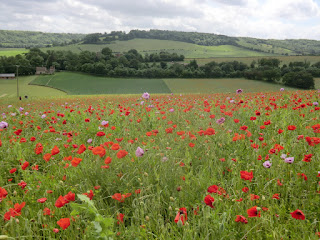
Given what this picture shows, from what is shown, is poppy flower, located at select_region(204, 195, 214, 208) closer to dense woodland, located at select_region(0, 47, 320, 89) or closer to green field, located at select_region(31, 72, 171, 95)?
green field, located at select_region(31, 72, 171, 95)

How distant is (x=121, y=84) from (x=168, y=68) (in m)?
17.2

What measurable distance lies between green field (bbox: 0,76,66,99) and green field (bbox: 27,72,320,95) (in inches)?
86.3

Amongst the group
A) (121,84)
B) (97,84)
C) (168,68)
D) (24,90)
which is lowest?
(24,90)

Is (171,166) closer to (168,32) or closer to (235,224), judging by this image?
(235,224)

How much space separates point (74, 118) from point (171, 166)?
438 centimetres

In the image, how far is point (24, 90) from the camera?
146 feet

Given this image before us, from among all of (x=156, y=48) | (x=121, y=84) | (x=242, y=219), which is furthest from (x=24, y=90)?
(x=156, y=48)

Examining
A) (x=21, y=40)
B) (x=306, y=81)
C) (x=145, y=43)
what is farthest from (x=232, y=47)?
(x=21, y=40)

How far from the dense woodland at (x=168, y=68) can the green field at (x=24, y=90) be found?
742 centimetres

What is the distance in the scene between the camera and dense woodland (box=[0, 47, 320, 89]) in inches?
1763

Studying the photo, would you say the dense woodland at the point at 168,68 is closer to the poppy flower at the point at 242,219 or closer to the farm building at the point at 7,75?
the farm building at the point at 7,75

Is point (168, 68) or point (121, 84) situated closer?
point (121, 84)

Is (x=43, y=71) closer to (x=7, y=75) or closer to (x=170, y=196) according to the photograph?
(x=7, y=75)

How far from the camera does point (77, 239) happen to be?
1788 mm
